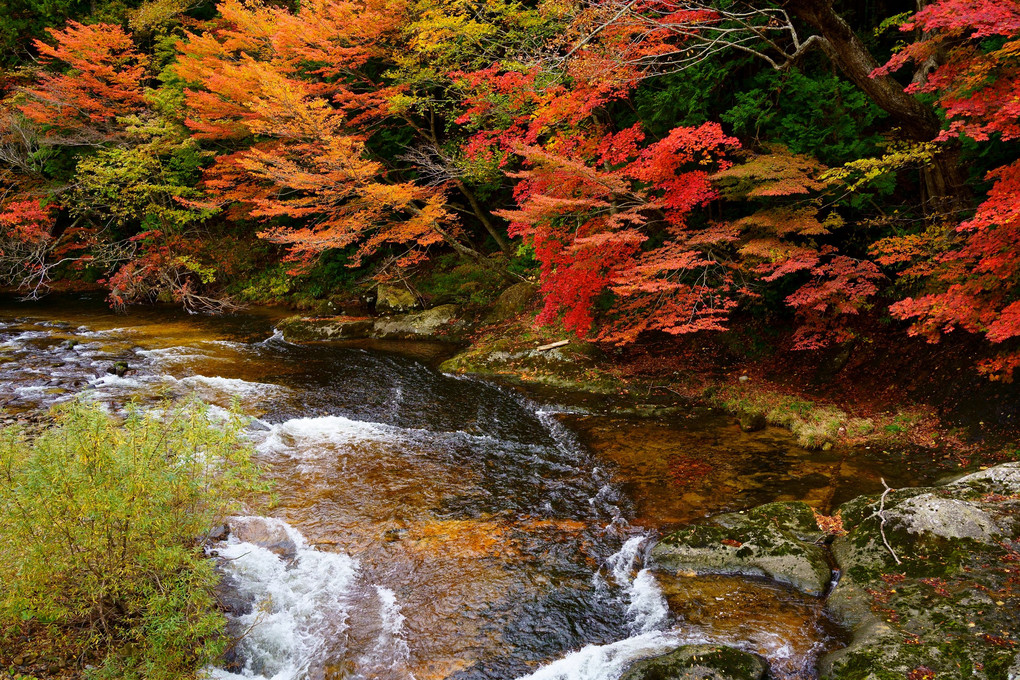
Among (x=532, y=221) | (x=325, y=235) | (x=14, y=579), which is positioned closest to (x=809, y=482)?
(x=532, y=221)

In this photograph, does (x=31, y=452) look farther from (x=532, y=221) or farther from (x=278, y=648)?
(x=532, y=221)

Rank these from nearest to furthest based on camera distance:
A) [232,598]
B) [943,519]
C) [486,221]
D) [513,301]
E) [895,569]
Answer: [895,569]
[232,598]
[943,519]
[513,301]
[486,221]

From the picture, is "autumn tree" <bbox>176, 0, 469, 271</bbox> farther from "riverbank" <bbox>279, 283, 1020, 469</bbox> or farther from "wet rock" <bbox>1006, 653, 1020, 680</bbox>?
"wet rock" <bbox>1006, 653, 1020, 680</bbox>

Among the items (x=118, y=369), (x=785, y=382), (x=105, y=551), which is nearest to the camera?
(x=105, y=551)

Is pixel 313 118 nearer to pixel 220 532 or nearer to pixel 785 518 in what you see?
pixel 220 532

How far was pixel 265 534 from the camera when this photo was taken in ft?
18.3

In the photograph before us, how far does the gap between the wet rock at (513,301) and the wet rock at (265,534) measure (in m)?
8.44

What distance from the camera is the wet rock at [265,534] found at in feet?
17.9

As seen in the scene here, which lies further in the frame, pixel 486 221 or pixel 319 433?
pixel 486 221

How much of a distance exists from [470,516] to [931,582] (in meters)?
4.26

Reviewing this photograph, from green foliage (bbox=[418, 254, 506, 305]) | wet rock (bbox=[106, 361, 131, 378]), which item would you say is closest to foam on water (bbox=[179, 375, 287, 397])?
wet rock (bbox=[106, 361, 131, 378])

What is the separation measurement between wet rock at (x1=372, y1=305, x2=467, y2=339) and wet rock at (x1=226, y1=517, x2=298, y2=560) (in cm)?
837

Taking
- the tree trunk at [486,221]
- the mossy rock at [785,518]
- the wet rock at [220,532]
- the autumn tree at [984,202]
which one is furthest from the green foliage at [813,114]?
the wet rock at [220,532]

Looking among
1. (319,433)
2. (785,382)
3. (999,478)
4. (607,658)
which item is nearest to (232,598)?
(607,658)
